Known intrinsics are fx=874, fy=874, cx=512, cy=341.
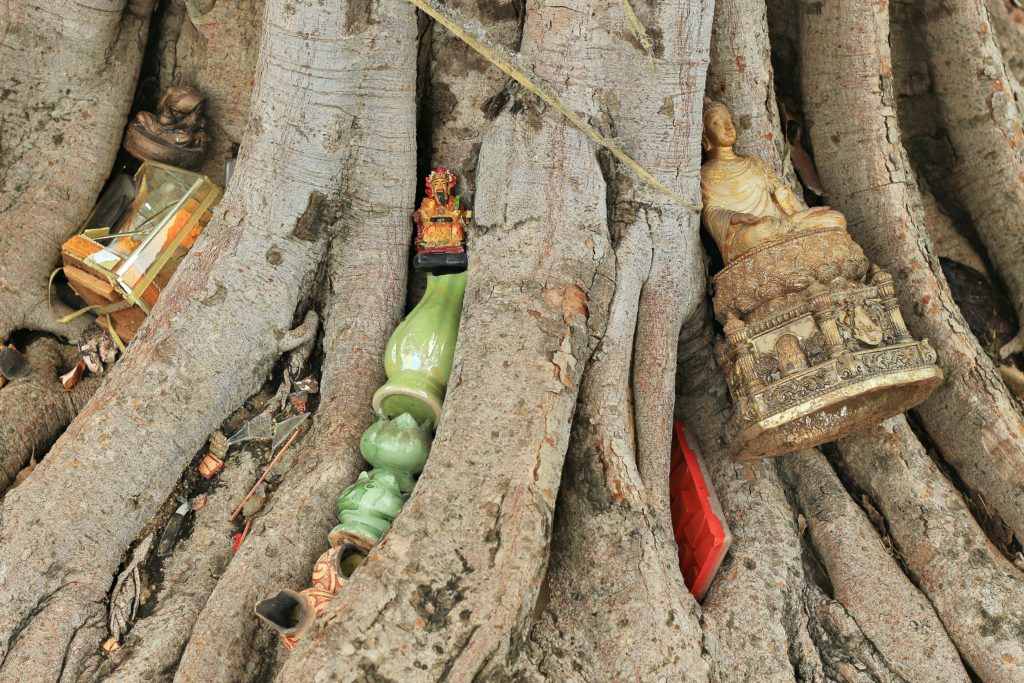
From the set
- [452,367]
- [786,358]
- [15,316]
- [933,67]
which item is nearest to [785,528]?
[786,358]

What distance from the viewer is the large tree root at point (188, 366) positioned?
2867mm

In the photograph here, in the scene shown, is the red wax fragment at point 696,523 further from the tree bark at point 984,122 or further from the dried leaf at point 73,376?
the dried leaf at point 73,376

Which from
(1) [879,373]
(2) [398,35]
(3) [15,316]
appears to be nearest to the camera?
(1) [879,373]

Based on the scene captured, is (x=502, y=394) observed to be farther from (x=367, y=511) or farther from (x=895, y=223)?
(x=895, y=223)

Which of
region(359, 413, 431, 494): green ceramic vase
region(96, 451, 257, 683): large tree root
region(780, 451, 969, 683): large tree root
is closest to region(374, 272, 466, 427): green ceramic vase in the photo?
region(359, 413, 431, 494): green ceramic vase

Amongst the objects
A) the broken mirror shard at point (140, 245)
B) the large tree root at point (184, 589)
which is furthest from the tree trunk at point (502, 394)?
the broken mirror shard at point (140, 245)

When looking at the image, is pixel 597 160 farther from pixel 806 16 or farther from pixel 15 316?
pixel 15 316

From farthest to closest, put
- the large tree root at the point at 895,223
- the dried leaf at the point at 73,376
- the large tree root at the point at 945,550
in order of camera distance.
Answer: the dried leaf at the point at 73,376, the large tree root at the point at 895,223, the large tree root at the point at 945,550

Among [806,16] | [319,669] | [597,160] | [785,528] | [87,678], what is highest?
[806,16]

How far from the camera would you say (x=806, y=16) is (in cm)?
435

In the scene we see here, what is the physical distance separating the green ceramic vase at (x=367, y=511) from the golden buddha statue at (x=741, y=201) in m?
1.66

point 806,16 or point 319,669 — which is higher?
point 806,16

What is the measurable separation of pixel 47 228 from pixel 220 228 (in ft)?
3.62

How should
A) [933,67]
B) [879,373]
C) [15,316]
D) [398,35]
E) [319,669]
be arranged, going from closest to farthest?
[319,669]
[879,373]
[398,35]
[15,316]
[933,67]
